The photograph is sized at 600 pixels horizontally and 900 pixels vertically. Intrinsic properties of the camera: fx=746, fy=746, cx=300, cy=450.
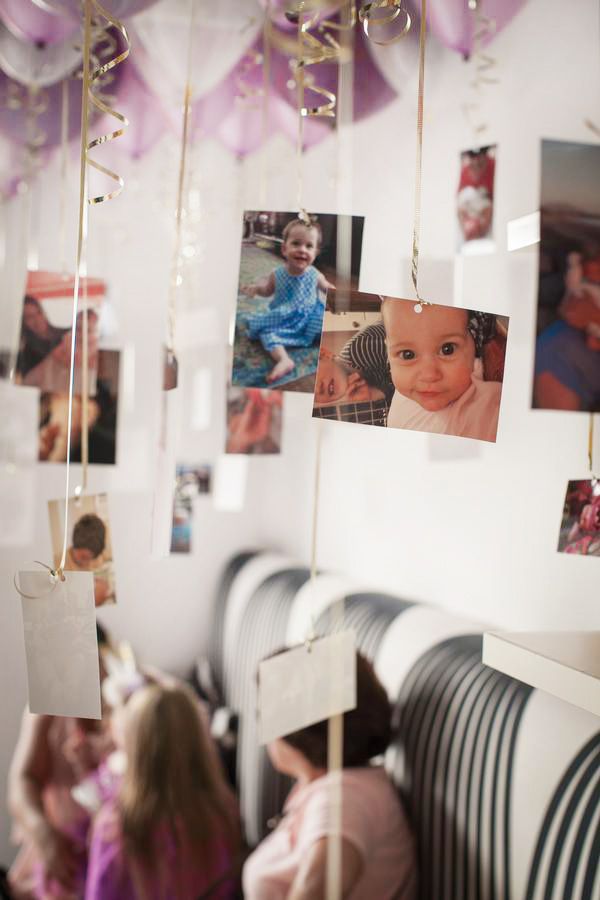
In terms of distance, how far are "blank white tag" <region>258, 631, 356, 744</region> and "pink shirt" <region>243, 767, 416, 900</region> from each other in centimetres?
31

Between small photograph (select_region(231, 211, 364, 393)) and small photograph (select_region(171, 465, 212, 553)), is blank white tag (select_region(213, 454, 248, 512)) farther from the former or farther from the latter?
small photograph (select_region(231, 211, 364, 393))

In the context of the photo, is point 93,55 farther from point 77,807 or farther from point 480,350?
point 77,807

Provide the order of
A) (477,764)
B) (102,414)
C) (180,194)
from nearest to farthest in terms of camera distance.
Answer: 1. (180,194)
2. (102,414)
3. (477,764)

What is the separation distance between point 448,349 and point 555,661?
310 mm

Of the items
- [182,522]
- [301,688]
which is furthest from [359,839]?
[182,522]

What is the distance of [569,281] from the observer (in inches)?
32.5

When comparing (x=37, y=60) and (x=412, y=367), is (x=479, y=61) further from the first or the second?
(x=412, y=367)

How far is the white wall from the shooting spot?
1125 mm

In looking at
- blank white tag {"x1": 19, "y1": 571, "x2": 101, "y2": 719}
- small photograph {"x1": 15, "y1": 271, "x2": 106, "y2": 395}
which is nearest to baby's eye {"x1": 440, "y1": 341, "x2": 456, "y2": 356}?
blank white tag {"x1": 19, "y1": 571, "x2": 101, "y2": 719}

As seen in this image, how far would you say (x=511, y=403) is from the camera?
1.34 metres

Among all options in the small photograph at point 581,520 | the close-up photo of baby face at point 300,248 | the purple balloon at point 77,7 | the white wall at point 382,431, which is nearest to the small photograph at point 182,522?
the white wall at point 382,431

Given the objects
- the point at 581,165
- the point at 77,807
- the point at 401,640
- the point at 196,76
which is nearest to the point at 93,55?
the point at 196,76

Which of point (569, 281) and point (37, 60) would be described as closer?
point (569, 281)

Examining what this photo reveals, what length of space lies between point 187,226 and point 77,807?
4.87ft
